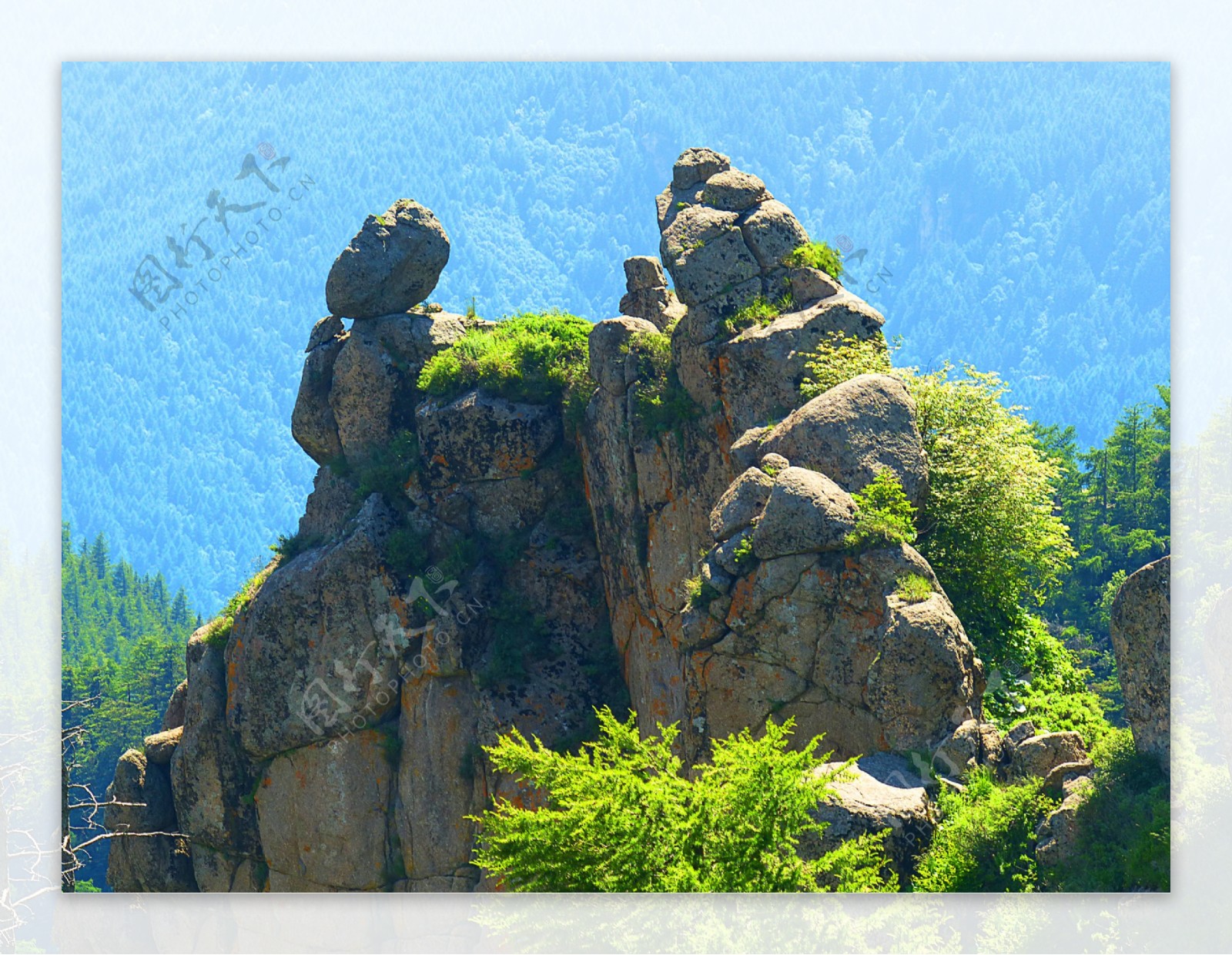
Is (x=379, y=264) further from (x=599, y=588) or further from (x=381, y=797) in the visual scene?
(x=381, y=797)

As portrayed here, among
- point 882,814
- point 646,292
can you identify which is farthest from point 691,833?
point 646,292

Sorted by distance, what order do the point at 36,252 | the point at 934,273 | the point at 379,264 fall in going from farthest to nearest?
the point at 934,273
the point at 379,264
the point at 36,252

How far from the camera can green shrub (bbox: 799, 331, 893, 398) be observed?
616 inches

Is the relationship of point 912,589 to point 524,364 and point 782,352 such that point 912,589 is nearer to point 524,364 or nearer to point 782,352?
point 782,352

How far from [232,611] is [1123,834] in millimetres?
13549

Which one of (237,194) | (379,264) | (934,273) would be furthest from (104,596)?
(934,273)

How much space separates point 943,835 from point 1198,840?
189 centimetres

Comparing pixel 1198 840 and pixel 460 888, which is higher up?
pixel 1198 840

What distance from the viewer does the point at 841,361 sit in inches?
621

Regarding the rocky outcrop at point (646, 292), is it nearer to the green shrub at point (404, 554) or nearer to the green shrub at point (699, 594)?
the green shrub at point (404, 554)

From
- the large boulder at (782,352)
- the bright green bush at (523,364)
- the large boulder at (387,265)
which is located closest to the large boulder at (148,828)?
the bright green bush at (523,364)

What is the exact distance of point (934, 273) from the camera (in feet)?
103

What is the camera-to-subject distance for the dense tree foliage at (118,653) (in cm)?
2532

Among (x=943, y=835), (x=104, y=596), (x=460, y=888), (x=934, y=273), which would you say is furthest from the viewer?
(x=104, y=596)
